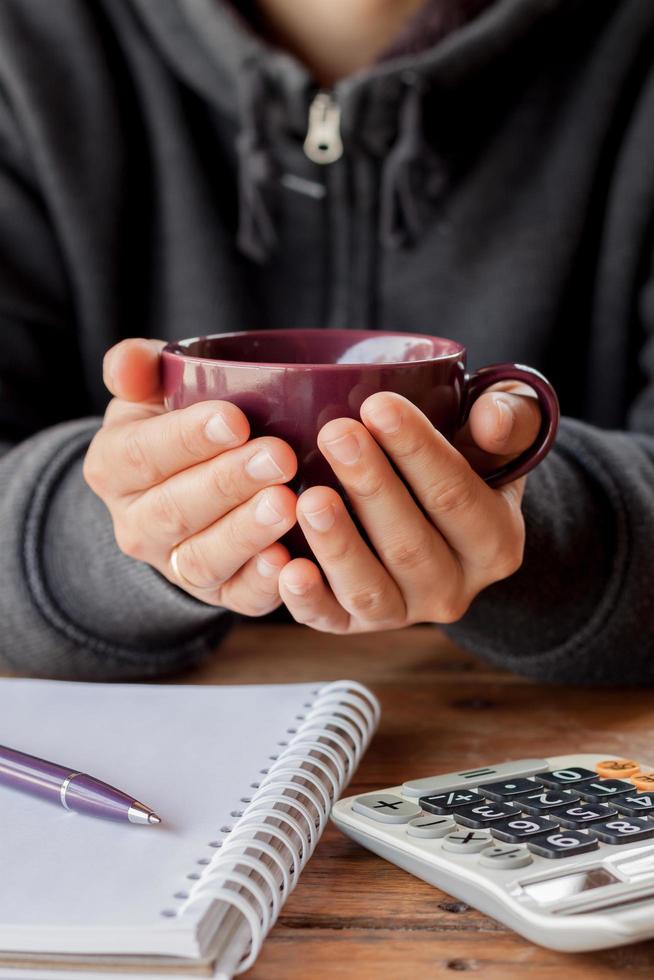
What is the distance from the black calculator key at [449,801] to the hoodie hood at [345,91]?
658 millimetres

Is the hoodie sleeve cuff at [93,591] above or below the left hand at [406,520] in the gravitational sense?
below

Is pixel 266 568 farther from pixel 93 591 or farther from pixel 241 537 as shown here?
pixel 93 591

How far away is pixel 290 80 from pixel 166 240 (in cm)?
22

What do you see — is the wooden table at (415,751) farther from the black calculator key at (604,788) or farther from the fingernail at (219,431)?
the fingernail at (219,431)

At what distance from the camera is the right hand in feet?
1.56

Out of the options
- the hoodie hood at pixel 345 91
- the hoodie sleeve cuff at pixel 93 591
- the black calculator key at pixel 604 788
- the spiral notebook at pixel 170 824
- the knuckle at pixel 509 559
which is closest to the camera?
the spiral notebook at pixel 170 824

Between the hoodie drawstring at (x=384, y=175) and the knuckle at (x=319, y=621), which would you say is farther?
the hoodie drawstring at (x=384, y=175)

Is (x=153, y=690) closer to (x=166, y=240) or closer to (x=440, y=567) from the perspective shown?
(x=440, y=567)

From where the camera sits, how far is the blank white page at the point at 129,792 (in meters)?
0.34

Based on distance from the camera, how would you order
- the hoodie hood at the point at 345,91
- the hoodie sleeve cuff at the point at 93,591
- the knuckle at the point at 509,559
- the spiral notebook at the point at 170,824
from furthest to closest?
the hoodie hood at the point at 345,91 < the hoodie sleeve cuff at the point at 93,591 < the knuckle at the point at 509,559 < the spiral notebook at the point at 170,824

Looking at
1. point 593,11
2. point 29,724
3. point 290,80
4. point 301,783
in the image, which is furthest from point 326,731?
point 593,11

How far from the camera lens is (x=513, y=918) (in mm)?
364

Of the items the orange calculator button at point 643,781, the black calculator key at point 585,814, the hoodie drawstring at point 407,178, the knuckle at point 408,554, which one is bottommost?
the orange calculator button at point 643,781

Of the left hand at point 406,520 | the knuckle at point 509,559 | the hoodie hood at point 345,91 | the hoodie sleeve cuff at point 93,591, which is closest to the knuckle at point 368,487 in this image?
the left hand at point 406,520
